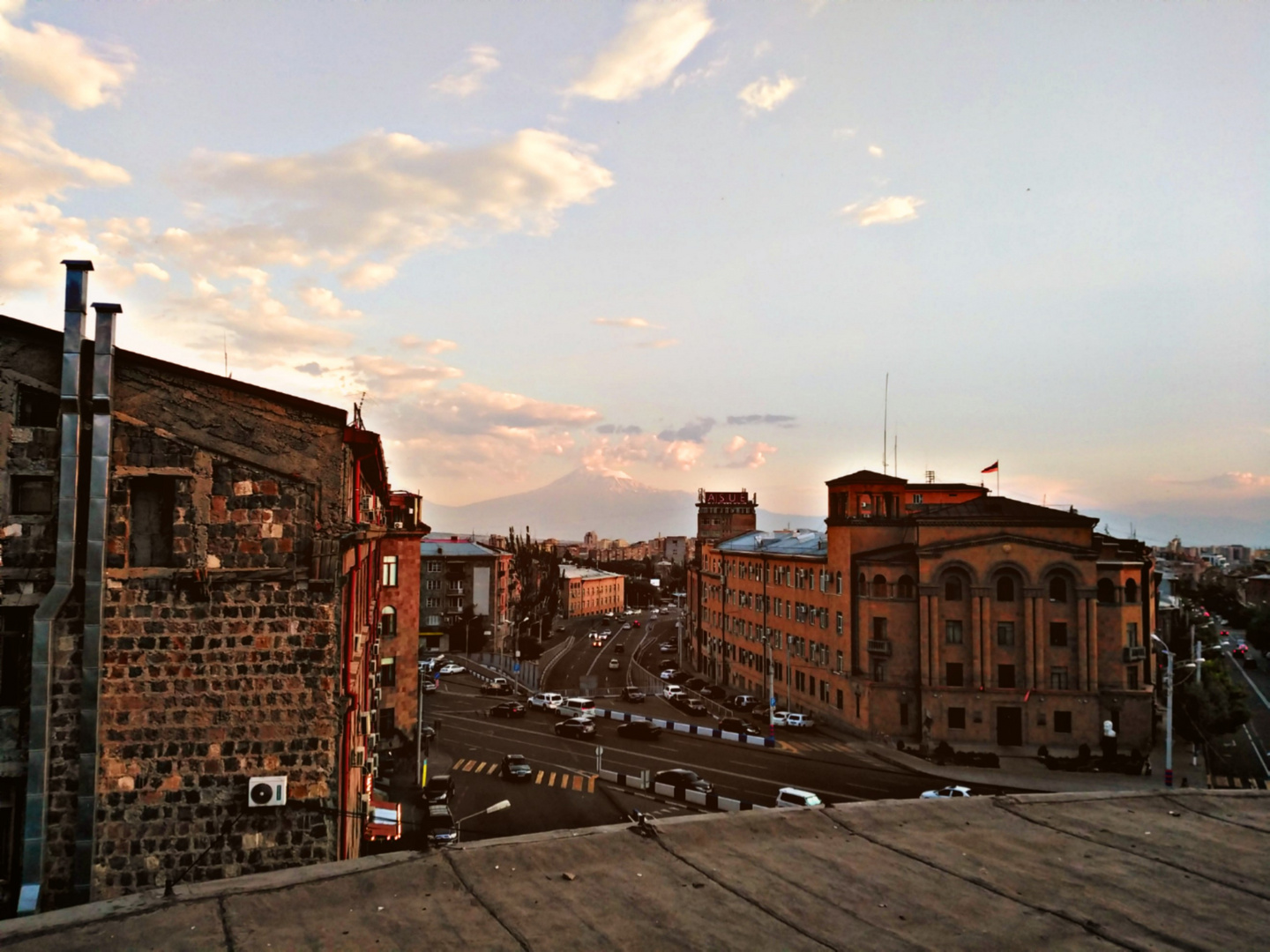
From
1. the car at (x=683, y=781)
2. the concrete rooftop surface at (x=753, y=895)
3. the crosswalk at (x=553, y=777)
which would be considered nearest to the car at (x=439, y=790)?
the crosswalk at (x=553, y=777)

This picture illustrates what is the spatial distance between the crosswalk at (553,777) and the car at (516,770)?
0.54 m

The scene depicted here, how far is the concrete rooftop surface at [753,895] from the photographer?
7914 mm

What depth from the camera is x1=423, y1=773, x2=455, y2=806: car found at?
37447 millimetres

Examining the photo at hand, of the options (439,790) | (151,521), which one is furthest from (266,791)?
(439,790)

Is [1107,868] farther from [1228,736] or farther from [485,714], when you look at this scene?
[1228,736]

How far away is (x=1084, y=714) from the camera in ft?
Answer: 165

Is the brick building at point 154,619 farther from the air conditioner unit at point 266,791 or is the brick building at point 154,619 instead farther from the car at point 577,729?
the car at point 577,729

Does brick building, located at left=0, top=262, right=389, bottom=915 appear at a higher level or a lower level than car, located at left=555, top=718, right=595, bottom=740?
higher

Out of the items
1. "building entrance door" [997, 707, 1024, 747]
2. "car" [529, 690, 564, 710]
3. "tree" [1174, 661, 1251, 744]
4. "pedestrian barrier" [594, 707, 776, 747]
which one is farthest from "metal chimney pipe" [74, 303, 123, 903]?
"tree" [1174, 661, 1251, 744]

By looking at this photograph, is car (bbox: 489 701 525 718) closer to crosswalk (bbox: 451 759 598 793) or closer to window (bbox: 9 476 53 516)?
crosswalk (bbox: 451 759 598 793)

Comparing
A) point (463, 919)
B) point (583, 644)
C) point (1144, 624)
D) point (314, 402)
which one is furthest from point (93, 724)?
point (583, 644)

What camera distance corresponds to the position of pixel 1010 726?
51.1 m

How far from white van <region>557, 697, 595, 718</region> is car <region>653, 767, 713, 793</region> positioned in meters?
21.6

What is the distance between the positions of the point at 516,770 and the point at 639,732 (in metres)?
12.8
